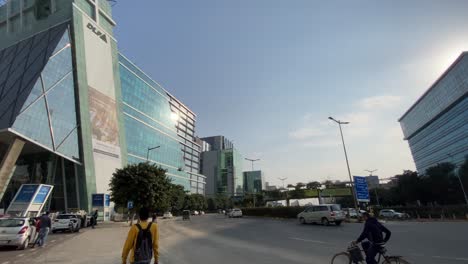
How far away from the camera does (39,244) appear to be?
15.7m

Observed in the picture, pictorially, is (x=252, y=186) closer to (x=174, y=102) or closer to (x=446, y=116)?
(x=174, y=102)

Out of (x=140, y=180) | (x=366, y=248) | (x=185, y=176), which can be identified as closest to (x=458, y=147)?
(x=185, y=176)

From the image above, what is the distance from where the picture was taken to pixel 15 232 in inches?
565

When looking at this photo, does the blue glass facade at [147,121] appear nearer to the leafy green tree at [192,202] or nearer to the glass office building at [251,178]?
the leafy green tree at [192,202]

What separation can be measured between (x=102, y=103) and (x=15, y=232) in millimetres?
46378

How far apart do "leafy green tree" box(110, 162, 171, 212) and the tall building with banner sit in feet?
46.1

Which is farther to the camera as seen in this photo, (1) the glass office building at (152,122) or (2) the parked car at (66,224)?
(1) the glass office building at (152,122)

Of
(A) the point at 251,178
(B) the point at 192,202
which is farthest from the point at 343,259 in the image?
(A) the point at 251,178

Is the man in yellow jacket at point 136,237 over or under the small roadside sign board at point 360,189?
under

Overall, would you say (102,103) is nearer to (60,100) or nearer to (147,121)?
(60,100)

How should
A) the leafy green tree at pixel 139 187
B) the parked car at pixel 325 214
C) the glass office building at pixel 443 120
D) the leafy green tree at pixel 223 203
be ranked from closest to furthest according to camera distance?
the parked car at pixel 325 214, the leafy green tree at pixel 139 187, the glass office building at pixel 443 120, the leafy green tree at pixel 223 203

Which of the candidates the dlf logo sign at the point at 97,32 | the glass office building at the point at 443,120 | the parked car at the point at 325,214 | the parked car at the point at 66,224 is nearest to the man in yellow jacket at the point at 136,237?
the parked car at the point at 325,214

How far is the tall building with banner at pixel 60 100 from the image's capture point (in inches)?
1634

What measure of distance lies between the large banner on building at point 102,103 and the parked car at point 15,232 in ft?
127
